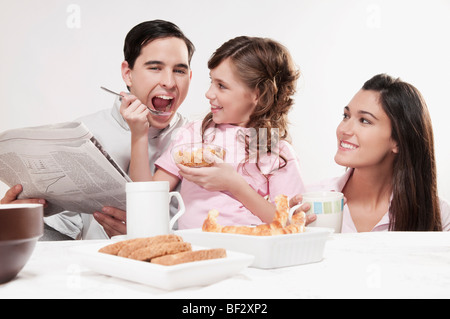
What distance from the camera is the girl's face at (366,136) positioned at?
6.88ft

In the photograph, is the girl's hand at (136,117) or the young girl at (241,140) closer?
the young girl at (241,140)

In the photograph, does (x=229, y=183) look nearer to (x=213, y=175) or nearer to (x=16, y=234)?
(x=213, y=175)

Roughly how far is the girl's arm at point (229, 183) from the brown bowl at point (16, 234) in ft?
3.34

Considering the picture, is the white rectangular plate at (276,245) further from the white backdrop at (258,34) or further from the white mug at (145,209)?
the white backdrop at (258,34)

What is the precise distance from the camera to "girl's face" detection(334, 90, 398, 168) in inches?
82.6

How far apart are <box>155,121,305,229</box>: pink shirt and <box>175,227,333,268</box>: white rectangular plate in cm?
102

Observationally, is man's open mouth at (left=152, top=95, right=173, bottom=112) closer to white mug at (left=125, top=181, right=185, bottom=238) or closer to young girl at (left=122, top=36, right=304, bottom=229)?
young girl at (left=122, top=36, right=304, bottom=229)

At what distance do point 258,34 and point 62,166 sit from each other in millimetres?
1610

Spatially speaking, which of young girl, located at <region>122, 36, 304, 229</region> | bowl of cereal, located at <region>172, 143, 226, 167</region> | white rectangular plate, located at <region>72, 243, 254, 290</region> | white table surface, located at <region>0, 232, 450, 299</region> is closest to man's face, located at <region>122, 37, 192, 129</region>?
young girl, located at <region>122, 36, 304, 229</region>

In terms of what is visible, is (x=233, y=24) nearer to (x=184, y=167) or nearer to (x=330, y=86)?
(x=330, y=86)

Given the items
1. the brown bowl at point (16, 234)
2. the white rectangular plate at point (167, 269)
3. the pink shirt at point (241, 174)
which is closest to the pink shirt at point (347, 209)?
→ the pink shirt at point (241, 174)

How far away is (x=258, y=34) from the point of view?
8.80 ft

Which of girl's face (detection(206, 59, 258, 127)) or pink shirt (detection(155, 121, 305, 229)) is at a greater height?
girl's face (detection(206, 59, 258, 127))

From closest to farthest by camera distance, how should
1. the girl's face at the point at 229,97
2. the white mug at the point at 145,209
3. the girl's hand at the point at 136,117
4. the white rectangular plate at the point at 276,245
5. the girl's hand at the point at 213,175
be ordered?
the white rectangular plate at the point at 276,245 → the white mug at the point at 145,209 → the girl's hand at the point at 213,175 → the girl's hand at the point at 136,117 → the girl's face at the point at 229,97
